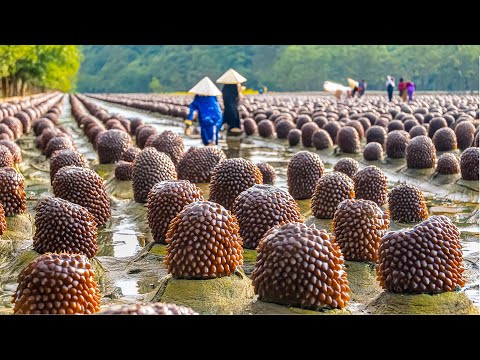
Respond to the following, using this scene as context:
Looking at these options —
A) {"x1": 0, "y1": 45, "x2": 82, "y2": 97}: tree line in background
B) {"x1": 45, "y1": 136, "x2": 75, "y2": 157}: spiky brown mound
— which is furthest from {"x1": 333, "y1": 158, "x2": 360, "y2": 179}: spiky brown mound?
{"x1": 0, "y1": 45, "x2": 82, "y2": 97}: tree line in background

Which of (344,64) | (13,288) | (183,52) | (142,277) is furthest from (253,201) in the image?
(183,52)

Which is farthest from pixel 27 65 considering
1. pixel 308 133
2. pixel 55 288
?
pixel 55 288

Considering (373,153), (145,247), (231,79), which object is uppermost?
(231,79)

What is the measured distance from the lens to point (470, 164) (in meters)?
11.1

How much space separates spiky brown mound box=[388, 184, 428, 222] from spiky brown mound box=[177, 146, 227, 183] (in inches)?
118

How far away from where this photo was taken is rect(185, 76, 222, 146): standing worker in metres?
15.6

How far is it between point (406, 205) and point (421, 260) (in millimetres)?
3132

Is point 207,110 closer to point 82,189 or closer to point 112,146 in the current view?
point 112,146

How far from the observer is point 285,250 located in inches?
189

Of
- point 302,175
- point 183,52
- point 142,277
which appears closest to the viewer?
point 142,277

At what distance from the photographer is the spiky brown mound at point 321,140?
56.0 feet

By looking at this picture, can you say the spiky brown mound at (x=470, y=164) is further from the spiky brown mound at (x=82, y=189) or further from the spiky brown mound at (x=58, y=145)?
the spiky brown mound at (x=58, y=145)
